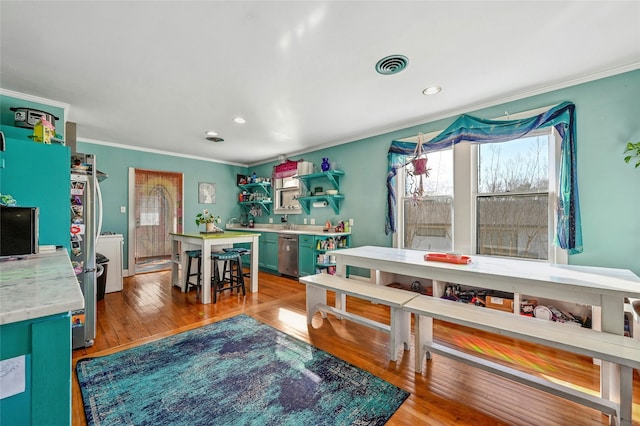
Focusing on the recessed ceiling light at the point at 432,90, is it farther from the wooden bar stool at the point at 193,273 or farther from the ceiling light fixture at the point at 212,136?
the wooden bar stool at the point at 193,273

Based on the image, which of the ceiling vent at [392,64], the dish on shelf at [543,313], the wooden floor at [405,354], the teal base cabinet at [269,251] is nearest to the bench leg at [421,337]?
the wooden floor at [405,354]

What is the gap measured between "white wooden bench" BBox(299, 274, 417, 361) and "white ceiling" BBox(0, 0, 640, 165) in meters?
1.98

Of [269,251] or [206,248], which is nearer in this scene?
[206,248]

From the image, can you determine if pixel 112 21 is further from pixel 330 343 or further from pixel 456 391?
pixel 456 391

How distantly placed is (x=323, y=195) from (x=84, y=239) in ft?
10.6

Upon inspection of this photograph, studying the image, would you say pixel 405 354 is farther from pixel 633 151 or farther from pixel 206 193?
pixel 206 193

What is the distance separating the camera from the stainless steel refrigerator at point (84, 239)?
7.84ft

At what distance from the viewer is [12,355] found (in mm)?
811

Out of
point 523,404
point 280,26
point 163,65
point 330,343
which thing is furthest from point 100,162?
point 523,404

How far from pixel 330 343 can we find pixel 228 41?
2624 millimetres

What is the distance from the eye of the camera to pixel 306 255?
4.54 metres

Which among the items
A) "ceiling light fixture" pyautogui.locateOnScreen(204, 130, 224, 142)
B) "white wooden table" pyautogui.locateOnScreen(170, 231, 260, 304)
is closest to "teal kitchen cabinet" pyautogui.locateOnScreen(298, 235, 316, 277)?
"white wooden table" pyautogui.locateOnScreen(170, 231, 260, 304)

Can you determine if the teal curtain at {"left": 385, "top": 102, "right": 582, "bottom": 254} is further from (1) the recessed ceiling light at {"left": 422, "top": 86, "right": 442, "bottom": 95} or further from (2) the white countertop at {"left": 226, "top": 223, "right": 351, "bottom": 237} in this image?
(2) the white countertop at {"left": 226, "top": 223, "right": 351, "bottom": 237}

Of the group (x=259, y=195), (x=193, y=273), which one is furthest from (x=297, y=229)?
(x=193, y=273)
